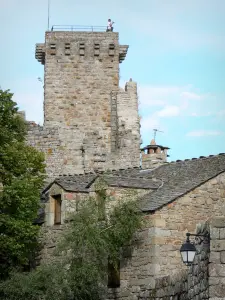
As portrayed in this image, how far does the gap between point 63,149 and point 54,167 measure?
3.80 metres

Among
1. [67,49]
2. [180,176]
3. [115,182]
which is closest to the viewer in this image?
[115,182]

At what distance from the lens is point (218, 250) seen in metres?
12.4

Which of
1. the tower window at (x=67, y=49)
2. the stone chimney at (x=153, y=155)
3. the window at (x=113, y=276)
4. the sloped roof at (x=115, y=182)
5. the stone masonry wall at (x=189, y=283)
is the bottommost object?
the window at (x=113, y=276)

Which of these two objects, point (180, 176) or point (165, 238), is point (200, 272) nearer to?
point (165, 238)

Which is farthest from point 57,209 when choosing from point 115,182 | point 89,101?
point 89,101

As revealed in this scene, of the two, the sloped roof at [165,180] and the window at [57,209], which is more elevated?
the sloped roof at [165,180]

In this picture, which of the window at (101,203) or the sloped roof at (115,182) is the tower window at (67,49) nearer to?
the sloped roof at (115,182)

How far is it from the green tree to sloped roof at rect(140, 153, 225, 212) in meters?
4.45

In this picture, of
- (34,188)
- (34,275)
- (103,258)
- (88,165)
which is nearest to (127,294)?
(103,258)

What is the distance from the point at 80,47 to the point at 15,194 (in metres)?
19.9

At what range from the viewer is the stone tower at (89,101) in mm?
43469

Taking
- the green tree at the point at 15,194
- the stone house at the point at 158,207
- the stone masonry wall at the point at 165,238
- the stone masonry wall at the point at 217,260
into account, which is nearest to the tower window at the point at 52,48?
the green tree at the point at 15,194

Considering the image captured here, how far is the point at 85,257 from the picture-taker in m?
25.6

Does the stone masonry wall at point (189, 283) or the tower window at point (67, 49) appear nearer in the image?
the stone masonry wall at point (189, 283)
